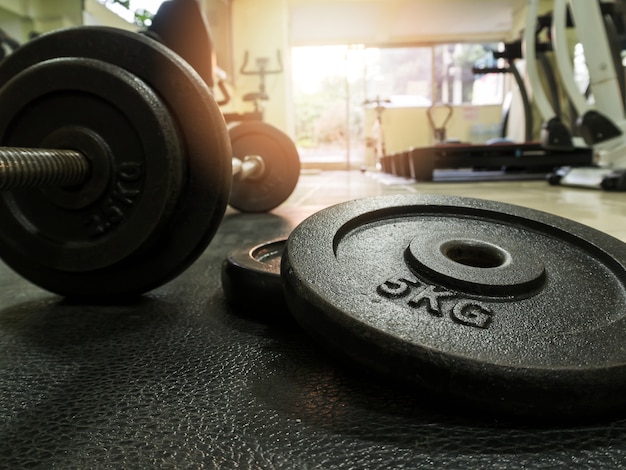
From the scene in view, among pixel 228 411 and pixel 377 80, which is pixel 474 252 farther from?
pixel 377 80

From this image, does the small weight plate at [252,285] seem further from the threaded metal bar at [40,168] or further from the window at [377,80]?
the window at [377,80]

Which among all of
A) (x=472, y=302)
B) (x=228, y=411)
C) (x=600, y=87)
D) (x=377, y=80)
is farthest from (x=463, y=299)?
(x=377, y=80)

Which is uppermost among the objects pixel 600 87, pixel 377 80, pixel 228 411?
pixel 377 80

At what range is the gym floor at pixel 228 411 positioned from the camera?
417mm

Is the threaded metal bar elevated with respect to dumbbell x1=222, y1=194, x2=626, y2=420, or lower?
elevated

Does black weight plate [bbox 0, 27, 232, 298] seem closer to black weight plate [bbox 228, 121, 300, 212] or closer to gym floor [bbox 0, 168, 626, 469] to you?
gym floor [bbox 0, 168, 626, 469]

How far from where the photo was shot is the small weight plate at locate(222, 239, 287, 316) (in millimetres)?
761

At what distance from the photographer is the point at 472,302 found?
21.9 inches

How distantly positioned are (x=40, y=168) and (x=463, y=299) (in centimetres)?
65

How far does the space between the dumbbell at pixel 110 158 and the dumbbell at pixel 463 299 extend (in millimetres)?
152

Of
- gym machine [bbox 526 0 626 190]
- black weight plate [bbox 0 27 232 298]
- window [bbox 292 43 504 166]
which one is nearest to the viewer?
→ black weight plate [bbox 0 27 232 298]

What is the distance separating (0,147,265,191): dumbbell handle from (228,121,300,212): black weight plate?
1.52 m

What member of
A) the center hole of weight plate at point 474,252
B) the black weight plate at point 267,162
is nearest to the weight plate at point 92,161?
the center hole of weight plate at point 474,252

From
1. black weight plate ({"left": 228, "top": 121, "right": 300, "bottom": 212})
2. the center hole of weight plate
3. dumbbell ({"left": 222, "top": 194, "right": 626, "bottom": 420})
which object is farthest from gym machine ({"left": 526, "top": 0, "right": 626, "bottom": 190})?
the center hole of weight plate
